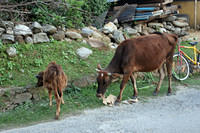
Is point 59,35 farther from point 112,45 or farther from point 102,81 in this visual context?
point 102,81

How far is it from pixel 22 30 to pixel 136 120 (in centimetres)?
492

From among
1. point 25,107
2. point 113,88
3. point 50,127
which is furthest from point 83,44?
point 50,127

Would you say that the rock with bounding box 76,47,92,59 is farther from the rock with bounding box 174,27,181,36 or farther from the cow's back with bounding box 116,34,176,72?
the rock with bounding box 174,27,181,36

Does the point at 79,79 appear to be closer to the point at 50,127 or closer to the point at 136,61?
the point at 136,61

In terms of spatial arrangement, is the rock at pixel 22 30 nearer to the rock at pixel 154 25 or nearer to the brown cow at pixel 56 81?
the brown cow at pixel 56 81

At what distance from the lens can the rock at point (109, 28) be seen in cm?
1085

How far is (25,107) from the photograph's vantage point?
677cm

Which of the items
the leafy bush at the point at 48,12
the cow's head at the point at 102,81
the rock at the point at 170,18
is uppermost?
the leafy bush at the point at 48,12

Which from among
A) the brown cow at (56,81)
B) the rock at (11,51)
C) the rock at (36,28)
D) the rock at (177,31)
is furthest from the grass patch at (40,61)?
the rock at (177,31)

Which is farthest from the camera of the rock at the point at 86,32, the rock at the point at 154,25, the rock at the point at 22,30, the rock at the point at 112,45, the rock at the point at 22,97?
the rock at the point at 154,25

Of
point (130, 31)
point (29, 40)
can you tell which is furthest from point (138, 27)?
point (29, 40)

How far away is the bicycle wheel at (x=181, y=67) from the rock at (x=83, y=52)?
3210mm

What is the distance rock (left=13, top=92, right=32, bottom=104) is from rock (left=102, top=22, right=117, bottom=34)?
4.84 metres

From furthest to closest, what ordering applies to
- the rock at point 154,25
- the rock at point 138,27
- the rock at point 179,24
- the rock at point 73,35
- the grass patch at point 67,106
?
the rock at point 179,24 → the rock at point 154,25 → the rock at point 138,27 → the rock at point 73,35 → the grass patch at point 67,106
